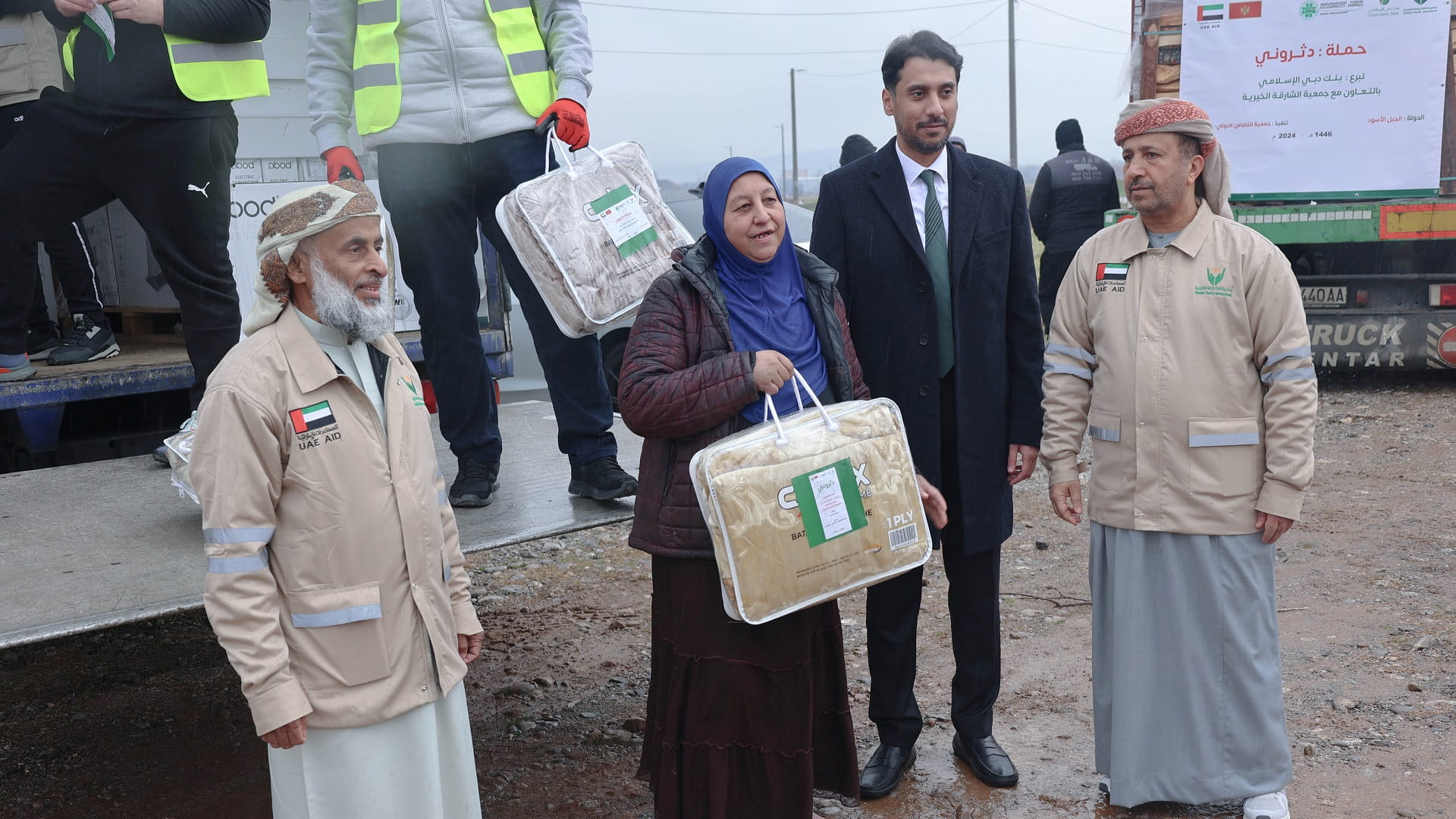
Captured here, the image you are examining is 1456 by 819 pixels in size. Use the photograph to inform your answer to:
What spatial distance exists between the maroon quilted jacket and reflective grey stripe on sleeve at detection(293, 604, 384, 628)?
2.42 feet

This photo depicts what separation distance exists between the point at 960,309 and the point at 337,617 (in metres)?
1.88

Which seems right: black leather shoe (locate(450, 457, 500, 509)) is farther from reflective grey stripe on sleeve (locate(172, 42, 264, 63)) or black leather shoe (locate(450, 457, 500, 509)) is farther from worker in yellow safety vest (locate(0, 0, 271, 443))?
reflective grey stripe on sleeve (locate(172, 42, 264, 63))

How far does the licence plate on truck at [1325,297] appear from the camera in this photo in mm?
8555

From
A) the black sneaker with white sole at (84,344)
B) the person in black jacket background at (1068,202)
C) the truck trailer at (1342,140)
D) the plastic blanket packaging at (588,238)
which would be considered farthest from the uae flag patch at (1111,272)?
the person in black jacket background at (1068,202)

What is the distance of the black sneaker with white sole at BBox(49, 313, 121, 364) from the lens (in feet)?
14.6

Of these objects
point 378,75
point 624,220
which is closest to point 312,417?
point 624,220

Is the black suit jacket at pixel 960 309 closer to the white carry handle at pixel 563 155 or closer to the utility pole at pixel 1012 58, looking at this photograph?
the white carry handle at pixel 563 155

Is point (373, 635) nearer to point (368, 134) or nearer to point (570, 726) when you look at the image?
point (368, 134)

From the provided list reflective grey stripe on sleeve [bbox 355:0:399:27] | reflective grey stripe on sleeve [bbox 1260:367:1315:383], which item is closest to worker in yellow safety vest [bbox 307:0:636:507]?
reflective grey stripe on sleeve [bbox 355:0:399:27]

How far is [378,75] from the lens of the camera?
11.3 ft

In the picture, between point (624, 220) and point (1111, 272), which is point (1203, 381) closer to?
point (1111, 272)

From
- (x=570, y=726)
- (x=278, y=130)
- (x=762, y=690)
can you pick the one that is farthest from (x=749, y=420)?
(x=278, y=130)

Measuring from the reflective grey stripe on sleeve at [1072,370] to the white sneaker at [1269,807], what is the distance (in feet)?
4.07

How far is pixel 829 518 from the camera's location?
2.61 meters
